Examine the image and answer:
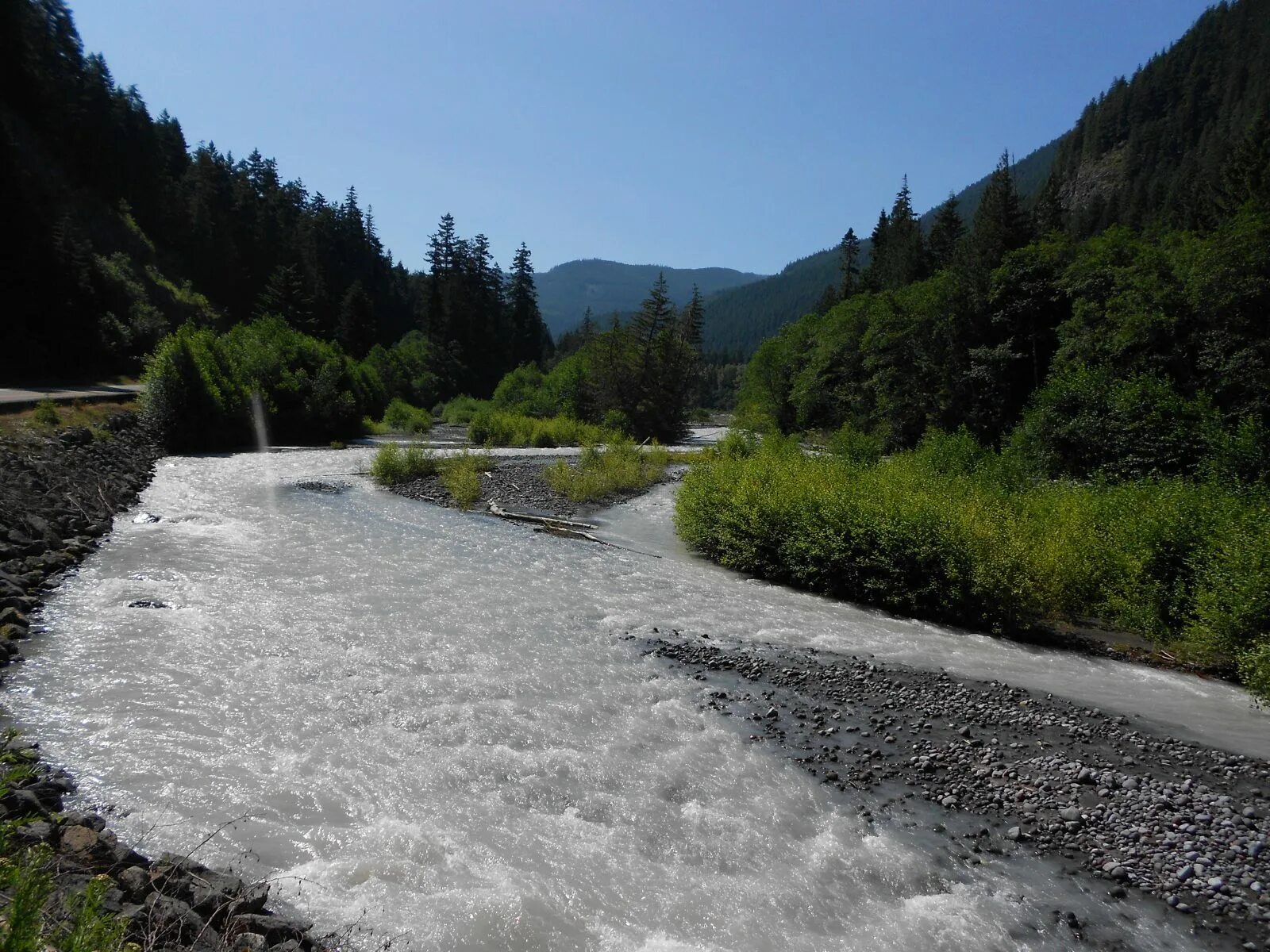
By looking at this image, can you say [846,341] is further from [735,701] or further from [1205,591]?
[735,701]

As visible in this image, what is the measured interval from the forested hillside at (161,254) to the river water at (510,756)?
3810cm

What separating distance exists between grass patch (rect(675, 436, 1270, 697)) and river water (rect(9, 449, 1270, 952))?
78cm

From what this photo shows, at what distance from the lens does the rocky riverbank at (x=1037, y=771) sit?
6.27 m

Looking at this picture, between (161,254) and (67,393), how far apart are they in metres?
52.5

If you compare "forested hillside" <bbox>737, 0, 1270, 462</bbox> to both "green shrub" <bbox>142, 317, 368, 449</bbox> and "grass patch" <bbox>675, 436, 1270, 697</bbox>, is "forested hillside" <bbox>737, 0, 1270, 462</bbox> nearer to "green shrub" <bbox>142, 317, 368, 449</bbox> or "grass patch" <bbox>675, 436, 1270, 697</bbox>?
"grass patch" <bbox>675, 436, 1270, 697</bbox>

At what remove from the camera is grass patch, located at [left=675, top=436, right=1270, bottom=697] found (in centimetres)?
1074

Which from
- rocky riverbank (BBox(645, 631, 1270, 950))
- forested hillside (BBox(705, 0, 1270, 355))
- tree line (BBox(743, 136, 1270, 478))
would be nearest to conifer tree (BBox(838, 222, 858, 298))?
forested hillside (BBox(705, 0, 1270, 355))

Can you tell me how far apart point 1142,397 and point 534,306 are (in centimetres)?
10374

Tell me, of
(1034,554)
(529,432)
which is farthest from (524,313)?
(1034,554)

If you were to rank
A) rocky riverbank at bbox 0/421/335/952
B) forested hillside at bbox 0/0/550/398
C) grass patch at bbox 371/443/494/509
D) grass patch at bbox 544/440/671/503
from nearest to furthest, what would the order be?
rocky riverbank at bbox 0/421/335/952
grass patch at bbox 371/443/494/509
grass patch at bbox 544/440/671/503
forested hillside at bbox 0/0/550/398

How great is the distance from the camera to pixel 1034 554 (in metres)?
13.1

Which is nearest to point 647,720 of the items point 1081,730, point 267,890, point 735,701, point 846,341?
point 735,701

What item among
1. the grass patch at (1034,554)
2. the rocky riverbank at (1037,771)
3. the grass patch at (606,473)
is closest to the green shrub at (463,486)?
the grass patch at (606,473)

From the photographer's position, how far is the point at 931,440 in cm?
2698
